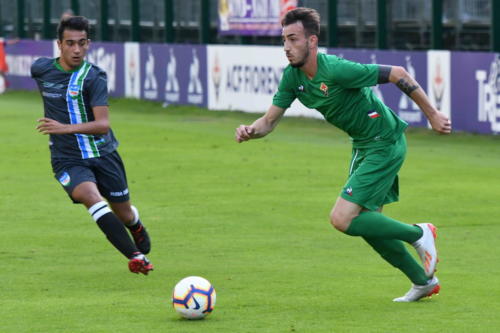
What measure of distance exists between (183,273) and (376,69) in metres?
2.58

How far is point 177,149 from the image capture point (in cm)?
2141

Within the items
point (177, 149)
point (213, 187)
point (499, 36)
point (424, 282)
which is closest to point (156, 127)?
point (177, 149)

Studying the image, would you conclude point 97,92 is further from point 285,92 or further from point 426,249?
point 426,249

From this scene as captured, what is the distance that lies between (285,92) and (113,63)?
27.4 meters

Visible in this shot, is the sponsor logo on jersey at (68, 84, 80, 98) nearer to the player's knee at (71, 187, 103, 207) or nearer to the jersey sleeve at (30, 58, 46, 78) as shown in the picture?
the jersey sleeve at (30, 58, 46, 78)

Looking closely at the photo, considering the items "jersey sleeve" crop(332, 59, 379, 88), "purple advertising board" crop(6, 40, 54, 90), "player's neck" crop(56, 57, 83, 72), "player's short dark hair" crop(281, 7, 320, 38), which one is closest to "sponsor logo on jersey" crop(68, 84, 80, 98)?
"player's neck" crop(56, 57, 83, 72)

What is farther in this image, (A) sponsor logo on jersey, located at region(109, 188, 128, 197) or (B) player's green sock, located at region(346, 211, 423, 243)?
(A) sponsor logo on jersey, located at region(109, 188, 128, 197)

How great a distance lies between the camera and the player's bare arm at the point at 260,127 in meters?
9.03

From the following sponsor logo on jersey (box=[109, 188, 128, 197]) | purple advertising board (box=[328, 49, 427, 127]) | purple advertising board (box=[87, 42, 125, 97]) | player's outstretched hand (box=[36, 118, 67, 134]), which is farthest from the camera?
purple advertising board (box=[87, 42, 125, 97])

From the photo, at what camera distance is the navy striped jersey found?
9.98 meters

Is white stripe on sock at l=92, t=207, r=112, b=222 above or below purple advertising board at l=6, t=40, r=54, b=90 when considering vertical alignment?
below

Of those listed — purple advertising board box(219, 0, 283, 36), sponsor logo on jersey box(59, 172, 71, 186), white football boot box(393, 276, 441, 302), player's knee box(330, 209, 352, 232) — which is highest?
purple advertising board box(219, 0, 283, 36)

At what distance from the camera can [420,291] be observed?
8758mm

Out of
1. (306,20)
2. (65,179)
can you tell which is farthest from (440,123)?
(65,179)
